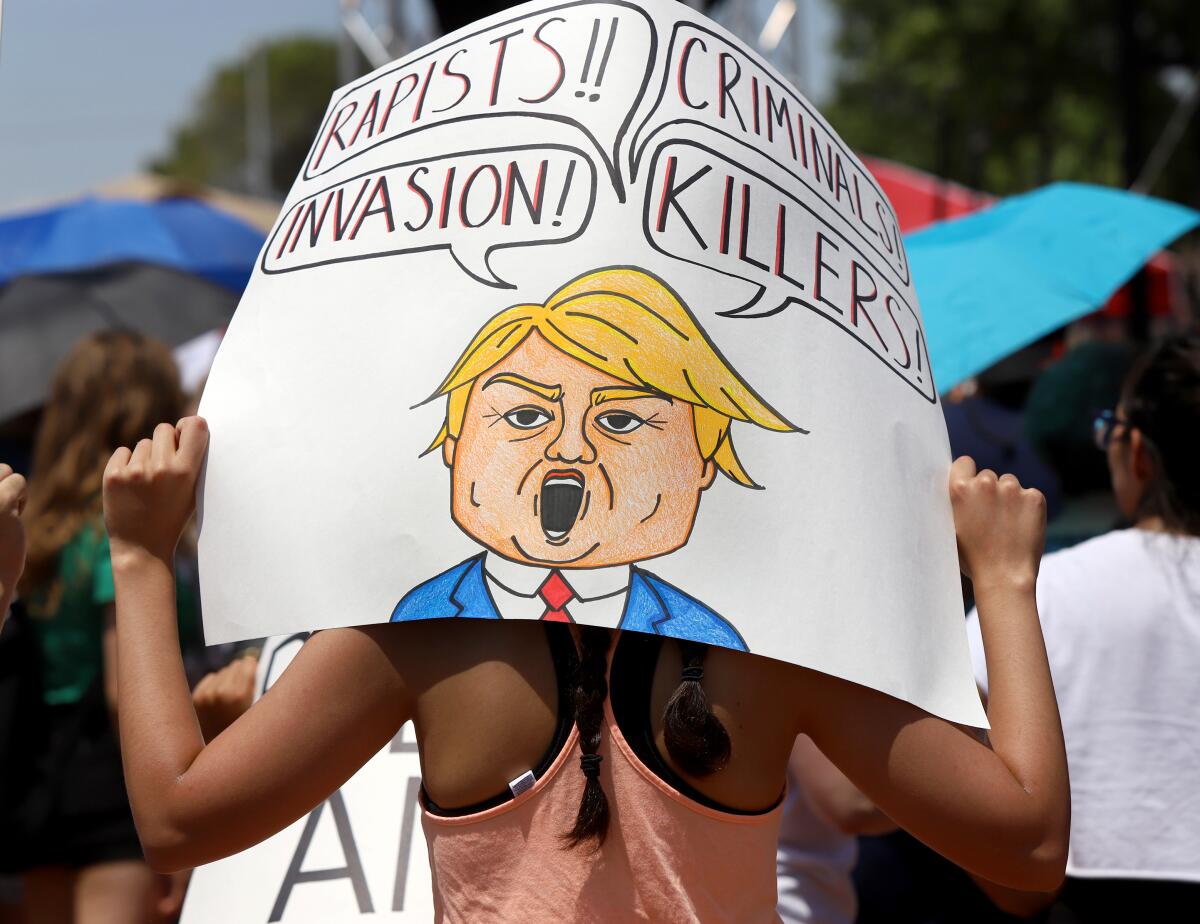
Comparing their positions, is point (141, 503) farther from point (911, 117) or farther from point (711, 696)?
point (911, 117)

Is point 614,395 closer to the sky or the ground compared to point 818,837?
closer to the sky

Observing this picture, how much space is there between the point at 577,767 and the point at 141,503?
1.78ft

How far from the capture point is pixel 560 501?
136cm

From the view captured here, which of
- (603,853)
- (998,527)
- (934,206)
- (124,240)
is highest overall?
(934,206)

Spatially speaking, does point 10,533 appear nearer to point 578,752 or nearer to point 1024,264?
point 578,752

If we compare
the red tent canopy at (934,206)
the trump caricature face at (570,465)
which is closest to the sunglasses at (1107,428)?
the trump caricature face at (570,465)

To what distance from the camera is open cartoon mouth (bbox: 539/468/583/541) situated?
136 cm

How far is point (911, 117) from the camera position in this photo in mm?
23906

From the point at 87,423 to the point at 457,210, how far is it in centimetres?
175

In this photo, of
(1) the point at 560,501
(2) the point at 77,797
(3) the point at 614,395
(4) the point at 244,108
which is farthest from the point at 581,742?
(4) the point at 244,108

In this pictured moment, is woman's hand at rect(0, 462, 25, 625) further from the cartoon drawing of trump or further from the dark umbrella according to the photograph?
the dark umbrella

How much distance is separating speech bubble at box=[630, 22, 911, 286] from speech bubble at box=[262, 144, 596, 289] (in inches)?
3.7

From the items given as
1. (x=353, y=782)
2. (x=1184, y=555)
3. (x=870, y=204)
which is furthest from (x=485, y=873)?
(x=1184, y=555)

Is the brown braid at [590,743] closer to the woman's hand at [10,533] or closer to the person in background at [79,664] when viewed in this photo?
the woman's hand at [10,533]
